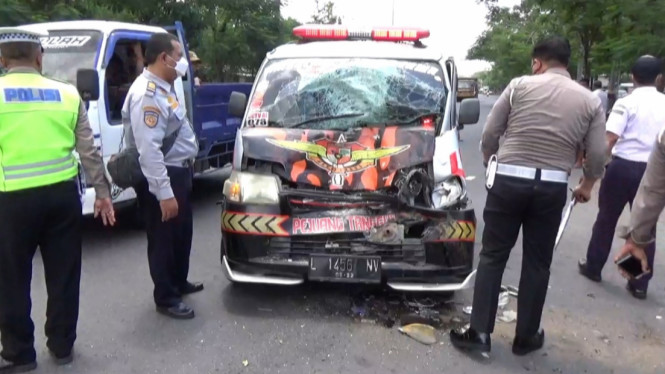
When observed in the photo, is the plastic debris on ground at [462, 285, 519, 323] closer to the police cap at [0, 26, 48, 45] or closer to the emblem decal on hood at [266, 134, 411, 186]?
the emblem decal on hood at [266, 134, 411, 186]

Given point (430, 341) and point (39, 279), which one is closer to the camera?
point (430, 341)

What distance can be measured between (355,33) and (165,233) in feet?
10.9

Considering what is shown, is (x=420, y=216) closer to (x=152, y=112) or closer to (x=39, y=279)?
(x=152, y=112)

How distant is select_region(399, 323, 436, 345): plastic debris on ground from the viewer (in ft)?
15.1

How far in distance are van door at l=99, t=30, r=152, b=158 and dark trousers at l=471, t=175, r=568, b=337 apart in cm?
401

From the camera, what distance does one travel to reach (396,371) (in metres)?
4.18

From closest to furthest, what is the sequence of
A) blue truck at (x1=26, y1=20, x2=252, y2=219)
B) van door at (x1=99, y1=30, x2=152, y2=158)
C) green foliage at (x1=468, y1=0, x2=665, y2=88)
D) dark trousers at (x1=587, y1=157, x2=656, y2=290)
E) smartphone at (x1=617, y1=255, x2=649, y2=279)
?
smartphone at (x1=617, y1=255, x2=649, y2=279) < dark trousers at (x1=587, y1=157, x2=656, y2=290) < blue truck at (x1=26, y1=20, x2=252, y2=219) < van door at (x1=99, y1=30, x2=152, y2=158) < green foliage at (x1=468, y1=0, x2=665, y2=88)

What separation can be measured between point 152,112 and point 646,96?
155 inches

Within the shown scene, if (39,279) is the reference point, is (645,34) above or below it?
above

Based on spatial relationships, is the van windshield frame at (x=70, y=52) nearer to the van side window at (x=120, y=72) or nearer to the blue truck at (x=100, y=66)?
the blue truck at (x=100, y=66)

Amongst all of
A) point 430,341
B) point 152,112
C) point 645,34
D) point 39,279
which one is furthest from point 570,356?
point 645,34

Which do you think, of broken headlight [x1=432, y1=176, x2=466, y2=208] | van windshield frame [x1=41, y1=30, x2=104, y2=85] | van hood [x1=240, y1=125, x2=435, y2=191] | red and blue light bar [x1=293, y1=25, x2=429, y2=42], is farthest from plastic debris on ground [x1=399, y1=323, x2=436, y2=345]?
van windshield frame [x1=41, y1=30, x2=104, y2=85]

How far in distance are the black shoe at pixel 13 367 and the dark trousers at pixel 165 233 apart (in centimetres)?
109

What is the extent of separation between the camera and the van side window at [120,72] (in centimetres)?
690
